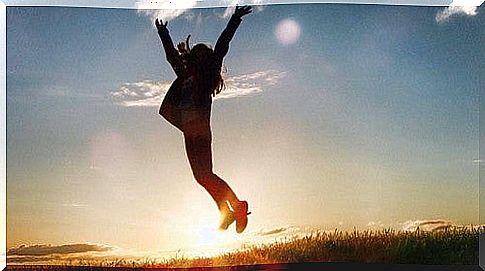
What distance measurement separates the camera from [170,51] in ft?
14.2

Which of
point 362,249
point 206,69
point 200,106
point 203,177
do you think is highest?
point 206,69

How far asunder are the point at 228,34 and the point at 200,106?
1.40 ft

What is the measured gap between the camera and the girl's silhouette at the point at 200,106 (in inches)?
169

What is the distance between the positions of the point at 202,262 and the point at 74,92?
46.1 inches

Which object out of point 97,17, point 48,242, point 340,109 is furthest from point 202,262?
point 97,17

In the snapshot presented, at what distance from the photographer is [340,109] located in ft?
14.1

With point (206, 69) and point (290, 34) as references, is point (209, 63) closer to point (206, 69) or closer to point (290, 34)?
point (206, 69)

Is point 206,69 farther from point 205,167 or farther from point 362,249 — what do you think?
point 362,249

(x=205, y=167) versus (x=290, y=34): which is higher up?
(x=290, y=34)

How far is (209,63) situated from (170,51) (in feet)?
0.74

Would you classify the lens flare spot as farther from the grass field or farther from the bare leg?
the grass field

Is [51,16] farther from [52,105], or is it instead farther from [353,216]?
[353,216]

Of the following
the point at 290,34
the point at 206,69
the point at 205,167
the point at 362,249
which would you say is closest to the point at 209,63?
the point at 206,69

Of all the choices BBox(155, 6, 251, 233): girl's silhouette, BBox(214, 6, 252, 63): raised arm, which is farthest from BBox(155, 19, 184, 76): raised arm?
BBox(214, 6, 252, 63): raised arm
